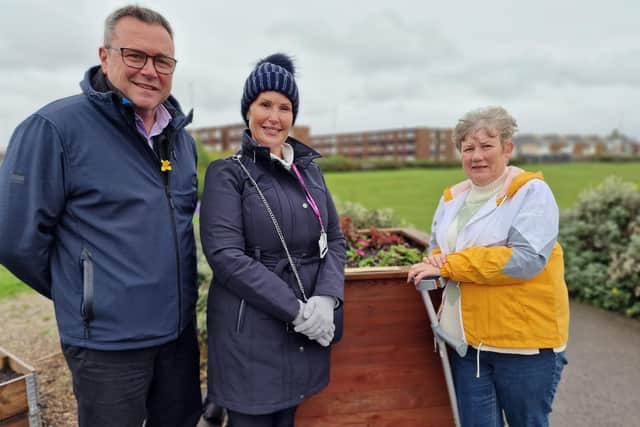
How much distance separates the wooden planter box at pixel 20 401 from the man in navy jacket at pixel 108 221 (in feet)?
2.71

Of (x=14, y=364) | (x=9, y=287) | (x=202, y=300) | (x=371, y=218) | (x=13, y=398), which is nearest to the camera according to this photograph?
(x=13, y=398)

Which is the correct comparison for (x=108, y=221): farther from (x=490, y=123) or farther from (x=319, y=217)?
(x=490, y=123)

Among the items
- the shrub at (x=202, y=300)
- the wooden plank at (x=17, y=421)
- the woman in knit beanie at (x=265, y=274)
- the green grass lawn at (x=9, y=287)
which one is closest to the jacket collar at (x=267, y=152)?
the woman in knit beanie at (x=265, y=274)

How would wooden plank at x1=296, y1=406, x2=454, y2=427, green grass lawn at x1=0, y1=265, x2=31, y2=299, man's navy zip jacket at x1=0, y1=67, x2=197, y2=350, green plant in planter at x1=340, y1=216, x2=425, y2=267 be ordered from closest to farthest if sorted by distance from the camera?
man's navy zip jacket at x1=0, y1=67, x2=197, y2=350
wooden plank at x1=296, y1=406, x2=454, y2=427
green plant in planter at x1=340, y1=216, x2=425, y2=267
green grass lawn at x1=0, y1=265, x2=31, y2=299

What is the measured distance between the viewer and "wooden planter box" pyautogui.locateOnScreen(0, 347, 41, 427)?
228 cm

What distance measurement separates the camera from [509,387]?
80.2 inches

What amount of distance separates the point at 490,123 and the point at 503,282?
2.44ft

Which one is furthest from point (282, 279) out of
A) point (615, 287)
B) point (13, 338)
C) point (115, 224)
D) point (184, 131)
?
point (615, 287)

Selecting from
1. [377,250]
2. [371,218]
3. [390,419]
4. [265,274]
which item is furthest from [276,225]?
[371,218]

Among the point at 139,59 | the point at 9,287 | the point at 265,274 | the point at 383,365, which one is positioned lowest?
the point at 9,287

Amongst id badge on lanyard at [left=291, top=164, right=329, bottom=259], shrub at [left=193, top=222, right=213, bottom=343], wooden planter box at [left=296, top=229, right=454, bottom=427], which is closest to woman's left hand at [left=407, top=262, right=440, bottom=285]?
wooden planter box at [left=296, top=229, right=454, bottom=427]

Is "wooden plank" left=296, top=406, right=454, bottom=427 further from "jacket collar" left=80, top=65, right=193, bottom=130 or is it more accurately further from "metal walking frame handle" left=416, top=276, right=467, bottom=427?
"jacket collar" left=80, top=65, right=193, bottom=130

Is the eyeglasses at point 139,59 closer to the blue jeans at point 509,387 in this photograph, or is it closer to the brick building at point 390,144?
the blue jeans at point 509,387

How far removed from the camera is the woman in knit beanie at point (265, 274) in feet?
5.78
